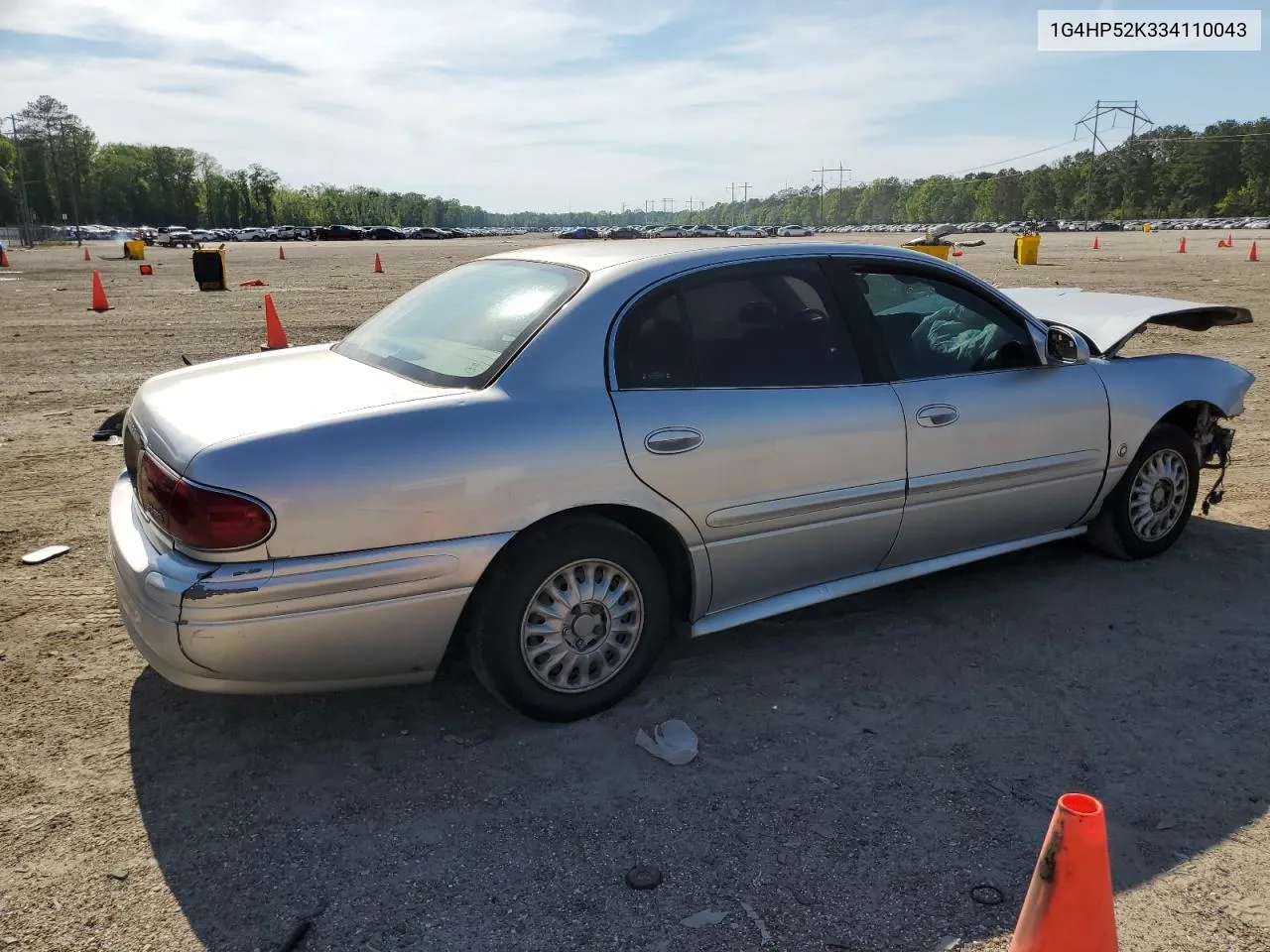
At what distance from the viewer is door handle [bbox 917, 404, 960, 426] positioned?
153 inches

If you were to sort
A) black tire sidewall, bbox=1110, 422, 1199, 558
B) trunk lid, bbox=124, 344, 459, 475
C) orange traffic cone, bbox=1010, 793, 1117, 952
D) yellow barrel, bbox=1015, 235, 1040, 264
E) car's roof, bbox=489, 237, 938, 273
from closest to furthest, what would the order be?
orange traffic cone, bbox=1010, 793, 1117, 952 → trunk lid, bbox=124, 344, 459, 475 → car's roof, bbox=489, 237, 938, 273 → black tire sidewall, bbox=1110, 422, 1199, 558 → yellow barrel, bbox=1015, 235, 1040, 264

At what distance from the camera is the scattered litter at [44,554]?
4.76 metres

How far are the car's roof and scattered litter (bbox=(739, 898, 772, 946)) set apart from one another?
2.12 meters

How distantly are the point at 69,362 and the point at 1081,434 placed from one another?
10586mm

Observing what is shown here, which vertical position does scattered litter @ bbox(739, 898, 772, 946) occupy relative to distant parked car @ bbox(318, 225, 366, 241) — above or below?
below

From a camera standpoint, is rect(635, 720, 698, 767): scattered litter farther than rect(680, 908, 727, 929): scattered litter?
Yes

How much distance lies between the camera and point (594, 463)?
10.4 ft

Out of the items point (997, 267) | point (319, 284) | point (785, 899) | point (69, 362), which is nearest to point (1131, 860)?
point (785, 899)

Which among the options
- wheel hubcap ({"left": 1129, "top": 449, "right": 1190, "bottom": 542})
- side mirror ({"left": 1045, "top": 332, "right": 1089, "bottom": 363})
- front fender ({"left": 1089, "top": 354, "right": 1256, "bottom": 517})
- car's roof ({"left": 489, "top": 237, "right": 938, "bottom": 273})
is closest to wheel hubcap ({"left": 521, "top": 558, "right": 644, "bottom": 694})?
car's roof ({"left": 489, "top": 237, "right": 938, "bottom": 273})

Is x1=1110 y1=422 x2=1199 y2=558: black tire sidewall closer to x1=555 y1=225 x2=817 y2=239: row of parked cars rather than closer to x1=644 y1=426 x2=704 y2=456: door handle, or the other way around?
x1=644 y1=426 x2=704 y2=456: door handle

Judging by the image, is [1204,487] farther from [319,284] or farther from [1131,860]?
[319,284]

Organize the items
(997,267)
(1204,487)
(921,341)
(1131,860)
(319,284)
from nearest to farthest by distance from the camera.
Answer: (1131,860), (921,341), (1204,487), (319,284), (997,267)

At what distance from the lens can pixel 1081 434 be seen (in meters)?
4.38

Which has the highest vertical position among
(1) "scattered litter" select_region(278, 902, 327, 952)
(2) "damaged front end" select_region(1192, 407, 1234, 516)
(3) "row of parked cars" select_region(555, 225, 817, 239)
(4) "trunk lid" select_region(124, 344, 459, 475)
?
(3) "row of parked cars" select_region(555, 225, 817, 239)
